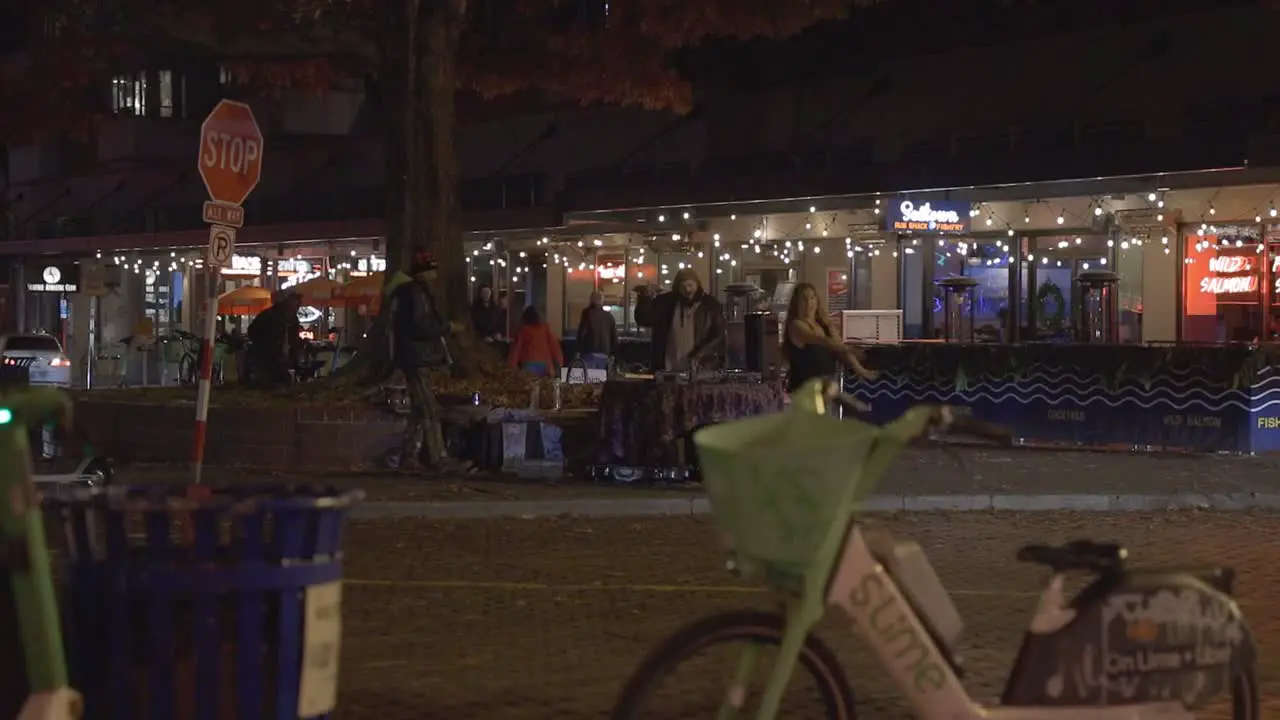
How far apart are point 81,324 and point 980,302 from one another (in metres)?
28.8

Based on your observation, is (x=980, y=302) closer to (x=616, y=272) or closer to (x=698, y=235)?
(x=698, y=235)

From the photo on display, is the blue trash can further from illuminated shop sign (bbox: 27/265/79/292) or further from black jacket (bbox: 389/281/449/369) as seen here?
illuminated shop sign (bbox: 27/265/79/292)

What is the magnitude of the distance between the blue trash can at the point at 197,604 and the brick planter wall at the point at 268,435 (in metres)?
11.6

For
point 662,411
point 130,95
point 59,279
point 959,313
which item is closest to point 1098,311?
point 959,313

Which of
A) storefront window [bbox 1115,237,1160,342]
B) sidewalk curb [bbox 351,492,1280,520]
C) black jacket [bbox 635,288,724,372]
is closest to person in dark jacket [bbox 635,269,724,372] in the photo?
black jacket [bbox 635,288,724,372]

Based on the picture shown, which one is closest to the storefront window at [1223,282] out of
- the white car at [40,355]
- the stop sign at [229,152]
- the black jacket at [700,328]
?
the black jacket at [700,328]

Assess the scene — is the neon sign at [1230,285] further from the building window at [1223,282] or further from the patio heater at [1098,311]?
the patio heater at [1098,311]

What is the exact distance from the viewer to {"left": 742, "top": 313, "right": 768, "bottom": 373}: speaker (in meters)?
20.7

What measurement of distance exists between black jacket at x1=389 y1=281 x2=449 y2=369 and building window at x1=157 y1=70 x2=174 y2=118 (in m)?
34.6

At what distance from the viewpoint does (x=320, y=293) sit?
106ft

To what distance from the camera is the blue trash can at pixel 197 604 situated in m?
4.50

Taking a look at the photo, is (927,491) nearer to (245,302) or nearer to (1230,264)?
(1230,264)

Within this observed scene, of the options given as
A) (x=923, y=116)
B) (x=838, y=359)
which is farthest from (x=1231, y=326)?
(x=838, y=359)

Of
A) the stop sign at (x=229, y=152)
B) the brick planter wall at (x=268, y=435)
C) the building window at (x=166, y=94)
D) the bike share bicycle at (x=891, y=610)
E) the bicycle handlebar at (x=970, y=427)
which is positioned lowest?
the brick planter wall at (x=268, y=435)
